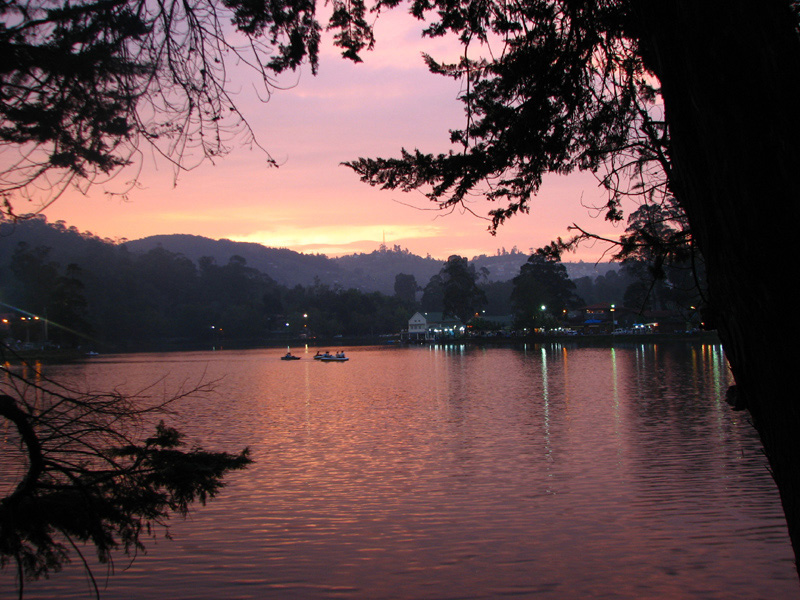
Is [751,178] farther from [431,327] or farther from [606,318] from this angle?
[431,327]

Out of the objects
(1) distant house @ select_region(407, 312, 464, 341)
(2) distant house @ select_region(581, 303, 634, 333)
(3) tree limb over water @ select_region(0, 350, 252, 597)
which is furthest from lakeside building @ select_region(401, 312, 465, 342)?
(3) tree limb over water @ select_region(0, 350, 252, 597)

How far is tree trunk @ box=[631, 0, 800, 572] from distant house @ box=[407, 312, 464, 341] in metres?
120

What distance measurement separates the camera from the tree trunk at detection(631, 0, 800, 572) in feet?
7.18

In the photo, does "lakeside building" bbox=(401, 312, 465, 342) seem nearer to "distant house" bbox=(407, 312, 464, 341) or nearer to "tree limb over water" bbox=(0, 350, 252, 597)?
"distant house" bbox=(407, 312, 464, 341)

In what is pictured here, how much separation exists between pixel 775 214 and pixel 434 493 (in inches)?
406

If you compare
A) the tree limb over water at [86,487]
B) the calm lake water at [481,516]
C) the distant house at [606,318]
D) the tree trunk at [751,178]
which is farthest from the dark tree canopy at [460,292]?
the tree trunk at [751,178]

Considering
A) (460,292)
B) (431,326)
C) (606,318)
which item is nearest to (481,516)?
(606,318)

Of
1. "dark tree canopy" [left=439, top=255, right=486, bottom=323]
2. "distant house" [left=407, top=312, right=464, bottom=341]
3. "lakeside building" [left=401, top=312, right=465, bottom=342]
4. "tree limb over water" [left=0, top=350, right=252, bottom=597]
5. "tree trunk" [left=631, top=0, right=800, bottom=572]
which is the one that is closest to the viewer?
"tree trunk" [left=631, top=0, right=800, bottom=572]

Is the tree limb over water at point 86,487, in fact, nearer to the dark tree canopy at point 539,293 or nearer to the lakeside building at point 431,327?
the dark tree canopy at point 539,293

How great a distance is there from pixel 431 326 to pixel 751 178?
419 feet

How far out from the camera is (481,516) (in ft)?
33.4

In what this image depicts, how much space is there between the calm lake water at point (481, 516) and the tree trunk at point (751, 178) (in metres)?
5.74

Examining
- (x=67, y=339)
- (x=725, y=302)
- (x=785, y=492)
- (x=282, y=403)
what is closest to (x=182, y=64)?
(x=725, y=302)

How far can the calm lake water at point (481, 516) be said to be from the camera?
25.2 feet
